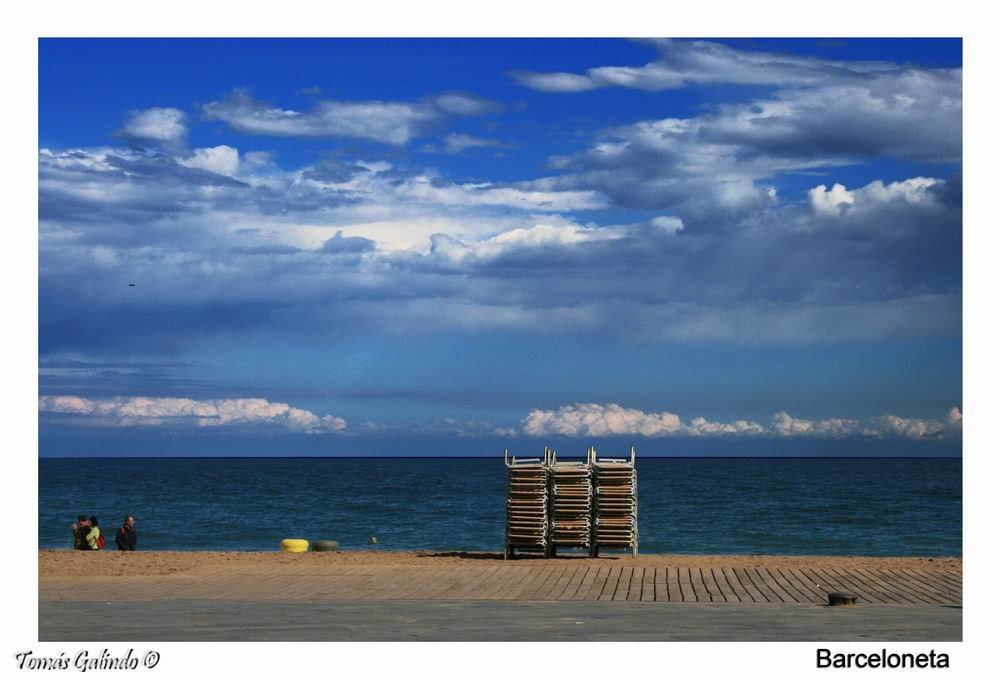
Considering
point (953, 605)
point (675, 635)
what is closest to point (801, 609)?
point (953, 605)

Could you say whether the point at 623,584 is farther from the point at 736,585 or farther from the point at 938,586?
the point at 938,586

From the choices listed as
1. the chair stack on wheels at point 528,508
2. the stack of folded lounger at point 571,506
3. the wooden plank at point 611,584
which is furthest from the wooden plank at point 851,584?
the chair stack on wheels at point 528,508

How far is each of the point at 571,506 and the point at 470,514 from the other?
126ft

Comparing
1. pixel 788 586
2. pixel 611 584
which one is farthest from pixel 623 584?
pixel 788 586

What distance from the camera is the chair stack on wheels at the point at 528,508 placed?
2697 centimetres

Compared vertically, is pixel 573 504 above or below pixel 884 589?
above

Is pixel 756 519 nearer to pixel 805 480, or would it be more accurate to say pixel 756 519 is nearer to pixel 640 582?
pixel 640 582

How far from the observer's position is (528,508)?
89.3 ft

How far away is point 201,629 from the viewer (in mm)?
13617

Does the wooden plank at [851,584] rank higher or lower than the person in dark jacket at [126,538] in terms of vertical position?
higher

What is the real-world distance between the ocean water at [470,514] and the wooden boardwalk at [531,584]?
63.2 ft

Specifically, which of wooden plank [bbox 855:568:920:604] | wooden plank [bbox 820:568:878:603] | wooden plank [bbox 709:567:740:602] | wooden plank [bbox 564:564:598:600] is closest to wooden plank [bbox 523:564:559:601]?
wooden plank [bbox 564:564:598:600]

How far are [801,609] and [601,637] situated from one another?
3658mm
